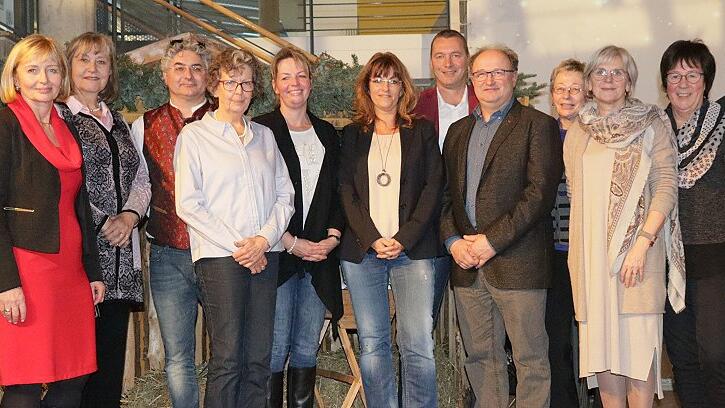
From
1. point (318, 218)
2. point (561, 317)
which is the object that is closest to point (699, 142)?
point (561, 317)

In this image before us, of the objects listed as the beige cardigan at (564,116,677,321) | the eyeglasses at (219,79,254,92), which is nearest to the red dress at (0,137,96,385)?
the eyeglasses at (219,79,254,92)

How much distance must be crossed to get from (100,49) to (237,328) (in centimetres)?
135

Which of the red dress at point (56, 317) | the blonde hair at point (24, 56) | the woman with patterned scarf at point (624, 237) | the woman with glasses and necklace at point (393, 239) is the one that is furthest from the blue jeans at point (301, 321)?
the blonde hair at point (24, 56)

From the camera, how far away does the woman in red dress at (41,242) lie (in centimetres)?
300

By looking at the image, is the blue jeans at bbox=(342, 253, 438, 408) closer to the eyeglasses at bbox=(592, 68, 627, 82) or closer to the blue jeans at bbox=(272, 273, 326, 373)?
the blue jeans at bbox=(272, 273, 326, 373)

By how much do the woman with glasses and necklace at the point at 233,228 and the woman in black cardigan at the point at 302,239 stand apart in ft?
0.68

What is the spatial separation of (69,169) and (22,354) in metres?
0.67

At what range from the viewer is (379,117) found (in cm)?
394

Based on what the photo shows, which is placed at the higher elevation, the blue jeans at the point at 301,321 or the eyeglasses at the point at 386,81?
the eyeglasses at the point at 386,81

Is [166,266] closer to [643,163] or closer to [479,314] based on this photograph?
[479,314]

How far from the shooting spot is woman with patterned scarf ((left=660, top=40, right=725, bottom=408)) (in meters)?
3.48

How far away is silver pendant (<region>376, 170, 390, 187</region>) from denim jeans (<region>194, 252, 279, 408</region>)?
615 mm

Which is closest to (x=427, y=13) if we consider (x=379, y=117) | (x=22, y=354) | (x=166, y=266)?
(x=379, y=117)

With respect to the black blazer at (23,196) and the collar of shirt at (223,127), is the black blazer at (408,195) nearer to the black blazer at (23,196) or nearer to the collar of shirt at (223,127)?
the collar of shirt at (223,127)
